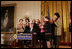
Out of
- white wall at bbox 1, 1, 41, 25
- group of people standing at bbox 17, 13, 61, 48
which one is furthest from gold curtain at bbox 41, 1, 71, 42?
group of people standing at bbox 17, 13, 61, 48

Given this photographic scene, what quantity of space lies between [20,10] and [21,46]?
231cm

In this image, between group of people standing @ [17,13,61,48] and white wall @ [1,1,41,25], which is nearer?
group of people standing @ [17,13,61,48]

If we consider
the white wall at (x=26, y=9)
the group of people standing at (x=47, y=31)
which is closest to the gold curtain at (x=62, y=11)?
the white wall at (x=26, y=9)

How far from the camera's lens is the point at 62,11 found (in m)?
7.01

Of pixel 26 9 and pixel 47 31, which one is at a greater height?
pixel 26 9

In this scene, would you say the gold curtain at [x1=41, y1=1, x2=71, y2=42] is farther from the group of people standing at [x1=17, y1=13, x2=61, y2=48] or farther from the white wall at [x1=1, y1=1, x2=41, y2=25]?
the group of people standing at [x1=17, y1=13, x2=61, y2=48]

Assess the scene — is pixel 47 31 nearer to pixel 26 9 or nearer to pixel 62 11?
pixel 62 11

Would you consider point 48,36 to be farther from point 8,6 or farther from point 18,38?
point 8,6

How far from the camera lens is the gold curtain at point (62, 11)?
22.9ft

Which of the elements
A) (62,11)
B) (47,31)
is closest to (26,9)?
(47,31)

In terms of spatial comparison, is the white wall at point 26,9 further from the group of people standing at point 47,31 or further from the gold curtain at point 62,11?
the group of people standing at point 47,31

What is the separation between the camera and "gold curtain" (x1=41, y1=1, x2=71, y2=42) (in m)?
6.98

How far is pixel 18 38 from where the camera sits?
6098 mm

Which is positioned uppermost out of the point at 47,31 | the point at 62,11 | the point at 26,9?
the point at 26,9
